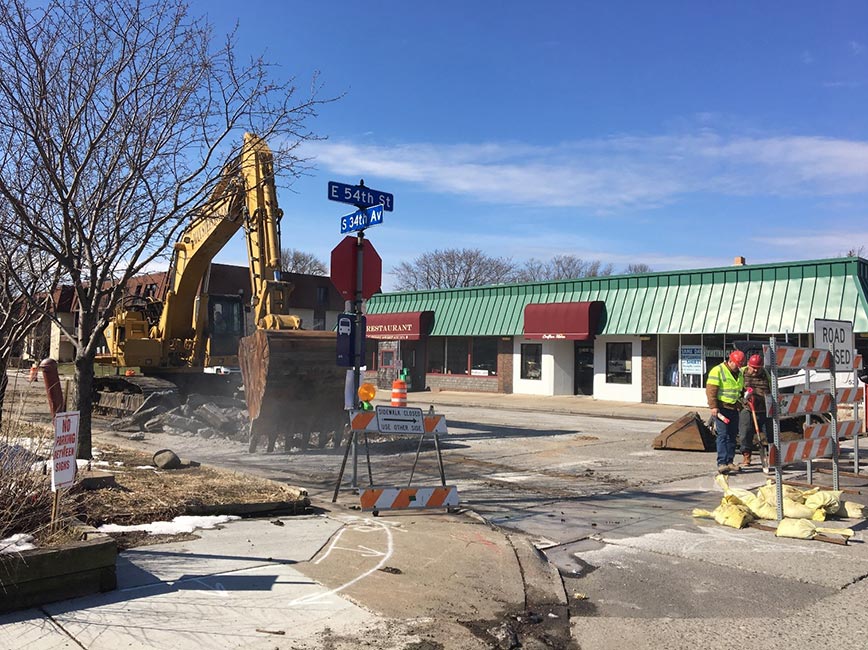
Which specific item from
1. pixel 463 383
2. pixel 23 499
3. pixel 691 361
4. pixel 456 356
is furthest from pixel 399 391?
pixel 456 356

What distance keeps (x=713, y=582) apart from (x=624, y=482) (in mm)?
4728

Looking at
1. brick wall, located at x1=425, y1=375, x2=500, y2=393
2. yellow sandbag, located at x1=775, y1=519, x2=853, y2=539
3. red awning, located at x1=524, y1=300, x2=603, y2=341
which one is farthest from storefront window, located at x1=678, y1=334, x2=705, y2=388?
yellow sandbag, located at x1=775, y1=519, x2=853, y2=539

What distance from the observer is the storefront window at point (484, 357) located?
34375mm

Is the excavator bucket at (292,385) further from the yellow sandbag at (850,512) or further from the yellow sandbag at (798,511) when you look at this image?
the yellow sandbag at (850,512)

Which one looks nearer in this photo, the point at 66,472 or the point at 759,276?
the point at 66,472

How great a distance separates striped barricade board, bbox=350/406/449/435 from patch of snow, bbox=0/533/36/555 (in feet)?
12.0

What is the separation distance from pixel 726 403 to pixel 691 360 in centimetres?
1635

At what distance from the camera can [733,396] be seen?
11.2 metres

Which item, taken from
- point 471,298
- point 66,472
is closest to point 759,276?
point 471,298

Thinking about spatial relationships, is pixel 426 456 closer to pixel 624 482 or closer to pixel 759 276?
pixel 624 482

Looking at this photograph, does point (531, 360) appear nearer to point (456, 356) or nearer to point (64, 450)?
point (456, 356)

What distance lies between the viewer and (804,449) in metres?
8.42

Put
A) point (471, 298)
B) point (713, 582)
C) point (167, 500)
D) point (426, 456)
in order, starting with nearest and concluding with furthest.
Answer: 1. point (713, 582)
2. point (167, 500)
3. point (426, 456)
4. point (471, 298)

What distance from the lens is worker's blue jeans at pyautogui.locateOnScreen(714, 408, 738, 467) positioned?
432 inches
